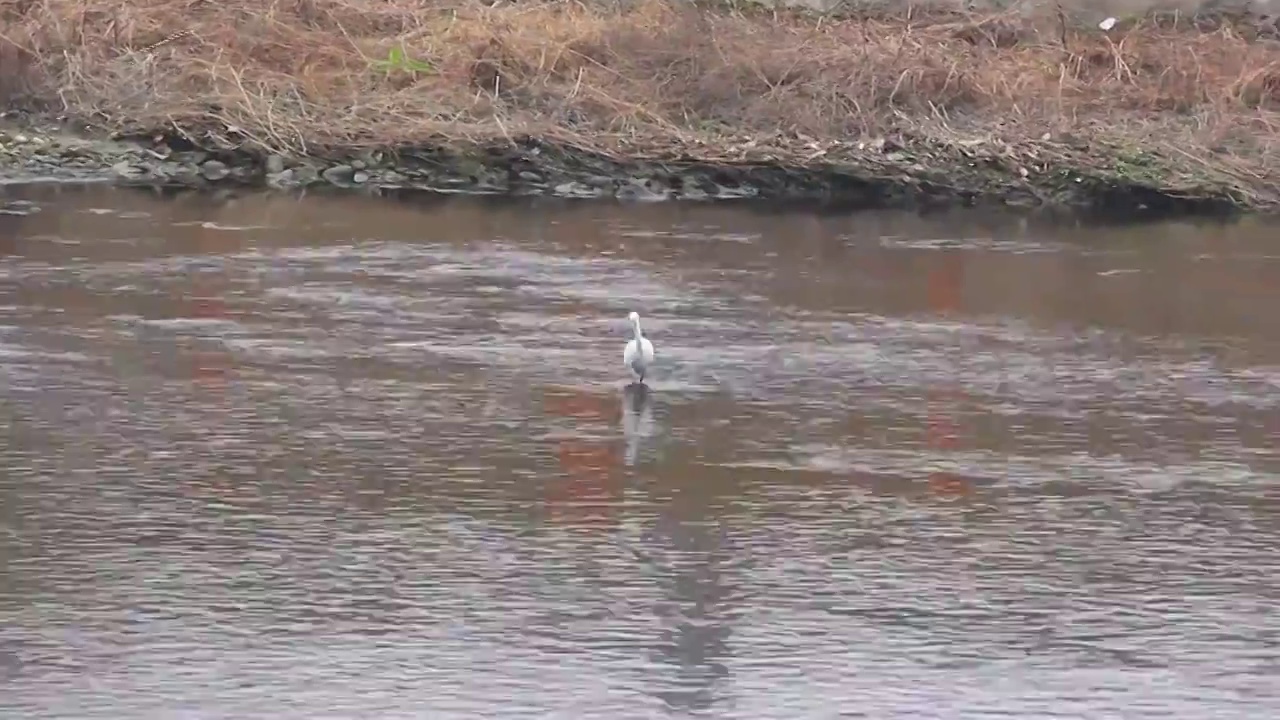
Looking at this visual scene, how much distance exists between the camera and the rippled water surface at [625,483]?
5.55 m

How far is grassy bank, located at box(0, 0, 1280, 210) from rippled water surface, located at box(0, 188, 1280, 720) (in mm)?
2770

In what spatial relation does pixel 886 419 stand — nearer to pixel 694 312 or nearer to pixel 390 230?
pixel 694 312

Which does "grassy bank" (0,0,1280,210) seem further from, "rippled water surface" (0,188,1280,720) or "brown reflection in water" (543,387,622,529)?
"brown reflection in water" (543,387,622,529)

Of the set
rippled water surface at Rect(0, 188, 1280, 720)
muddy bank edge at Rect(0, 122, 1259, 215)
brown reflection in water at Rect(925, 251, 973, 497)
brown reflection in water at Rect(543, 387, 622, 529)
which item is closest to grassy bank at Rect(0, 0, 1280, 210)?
muddy bank edge at Rect(0, 122, 1259, 215)

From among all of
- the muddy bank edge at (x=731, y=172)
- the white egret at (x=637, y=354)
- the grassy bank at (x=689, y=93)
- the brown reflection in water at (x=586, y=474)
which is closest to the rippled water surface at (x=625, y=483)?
the brown reflection in water at (x=586, y=474)

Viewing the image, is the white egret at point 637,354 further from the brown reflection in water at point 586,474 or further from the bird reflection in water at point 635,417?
the brown reflection in water at point 586,474

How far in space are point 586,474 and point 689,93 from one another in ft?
30.9

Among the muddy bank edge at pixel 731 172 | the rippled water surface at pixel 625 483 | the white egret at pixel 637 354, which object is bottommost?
the rippled water surface at pixel 625 483

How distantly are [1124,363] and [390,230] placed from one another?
5.25 m

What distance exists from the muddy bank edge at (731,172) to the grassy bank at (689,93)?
0.02 m

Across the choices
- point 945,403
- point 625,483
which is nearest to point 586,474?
point 625,483

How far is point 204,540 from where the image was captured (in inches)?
257

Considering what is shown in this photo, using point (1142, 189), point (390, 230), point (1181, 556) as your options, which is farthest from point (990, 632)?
point (1142, 189)

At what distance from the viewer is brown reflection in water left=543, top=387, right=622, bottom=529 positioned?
6.89 metres
